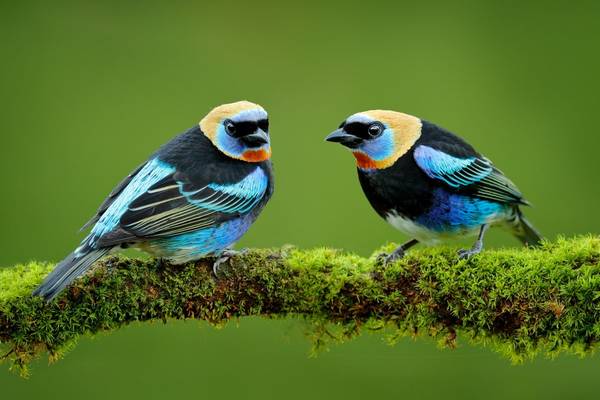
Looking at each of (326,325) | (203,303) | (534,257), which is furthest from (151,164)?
(534,257)

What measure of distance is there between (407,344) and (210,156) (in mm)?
3959

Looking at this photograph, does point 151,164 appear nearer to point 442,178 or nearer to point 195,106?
point 442,178

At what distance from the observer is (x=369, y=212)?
9695 millimetres

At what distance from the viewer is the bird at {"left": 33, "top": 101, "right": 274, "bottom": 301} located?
484 centimetres

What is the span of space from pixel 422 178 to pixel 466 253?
30.3 inches

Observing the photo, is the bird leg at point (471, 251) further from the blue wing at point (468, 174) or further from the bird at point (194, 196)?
the bird at point (194, 196)

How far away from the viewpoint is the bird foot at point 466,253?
15.6ft

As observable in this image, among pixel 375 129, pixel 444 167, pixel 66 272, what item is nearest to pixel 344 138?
pixel 375 129

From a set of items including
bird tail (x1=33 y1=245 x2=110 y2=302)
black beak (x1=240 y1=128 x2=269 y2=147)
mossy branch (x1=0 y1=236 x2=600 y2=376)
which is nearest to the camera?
bird tail (x1=33 y1=245 x2=110 y2=302)

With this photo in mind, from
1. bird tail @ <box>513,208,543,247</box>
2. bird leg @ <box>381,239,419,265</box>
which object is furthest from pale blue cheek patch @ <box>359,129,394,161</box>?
bird tail @ <box>513,208,543,247</box>

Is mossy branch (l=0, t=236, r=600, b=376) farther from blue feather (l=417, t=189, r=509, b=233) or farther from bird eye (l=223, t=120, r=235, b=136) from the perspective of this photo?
bird eye (l=223, t=120, r=235, b=136)

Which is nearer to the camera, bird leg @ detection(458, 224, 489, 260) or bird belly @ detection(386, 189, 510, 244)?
bird leg @ detection(458, 224, 489, 260)

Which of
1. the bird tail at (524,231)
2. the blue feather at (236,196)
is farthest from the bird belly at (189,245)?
the bird tail at (524,231)

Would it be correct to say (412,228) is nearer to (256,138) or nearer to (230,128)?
(256,138)
